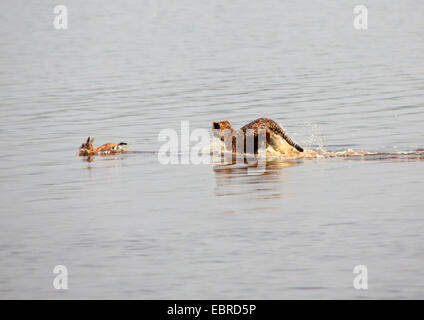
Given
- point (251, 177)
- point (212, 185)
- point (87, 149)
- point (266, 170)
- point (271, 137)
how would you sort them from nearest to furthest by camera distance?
1. point (212, 185)
2. point (251, 177)
3. point (266, 170)
4. point (271, 137)
5. point (87, 149)

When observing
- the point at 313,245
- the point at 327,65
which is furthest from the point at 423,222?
the point at 327,65

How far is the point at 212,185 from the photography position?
19797 millimetres

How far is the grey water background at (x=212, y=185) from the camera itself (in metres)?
13.7

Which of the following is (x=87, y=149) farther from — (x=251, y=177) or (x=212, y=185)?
(x=212, y=185)

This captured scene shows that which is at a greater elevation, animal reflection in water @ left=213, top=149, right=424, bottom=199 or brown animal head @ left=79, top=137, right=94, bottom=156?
brown animal head @ left=79, top=137, right=94, bottom=156

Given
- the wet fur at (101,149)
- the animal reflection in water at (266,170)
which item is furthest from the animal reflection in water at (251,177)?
the wet fur at (101,149)

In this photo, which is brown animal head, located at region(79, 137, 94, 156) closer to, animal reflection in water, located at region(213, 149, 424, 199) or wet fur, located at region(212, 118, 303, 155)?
wet fur, located at region(212, 118, 303, 155)

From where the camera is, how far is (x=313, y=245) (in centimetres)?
1482

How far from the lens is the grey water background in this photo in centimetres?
1370

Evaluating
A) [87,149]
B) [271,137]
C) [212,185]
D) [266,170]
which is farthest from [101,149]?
[212,185]

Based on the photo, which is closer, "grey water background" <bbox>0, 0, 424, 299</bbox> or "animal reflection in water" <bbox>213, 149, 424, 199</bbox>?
"grey water background" <bbox>0, 0, 424, 299</bbox>

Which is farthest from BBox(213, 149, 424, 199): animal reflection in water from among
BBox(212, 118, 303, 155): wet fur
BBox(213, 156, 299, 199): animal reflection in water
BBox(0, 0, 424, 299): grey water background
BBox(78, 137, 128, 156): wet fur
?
BBox(78, 137, 128, 156): wet fur

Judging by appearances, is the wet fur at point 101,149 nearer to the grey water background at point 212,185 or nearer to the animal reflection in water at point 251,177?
the grey water background at point 212,185

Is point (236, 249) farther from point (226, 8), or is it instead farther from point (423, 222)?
point (226, 8)
